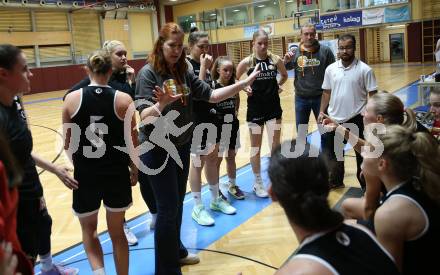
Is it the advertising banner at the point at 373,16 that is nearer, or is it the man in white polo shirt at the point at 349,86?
the man in white polo shirt at the point at 349,86

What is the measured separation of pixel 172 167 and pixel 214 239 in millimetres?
1267

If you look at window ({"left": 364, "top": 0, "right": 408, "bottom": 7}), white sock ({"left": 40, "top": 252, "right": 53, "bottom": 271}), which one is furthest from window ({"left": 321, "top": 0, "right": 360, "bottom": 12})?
white sock ({"left": 40, "top": 252, "right": 53, "bottom": 271})

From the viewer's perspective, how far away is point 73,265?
141 inches

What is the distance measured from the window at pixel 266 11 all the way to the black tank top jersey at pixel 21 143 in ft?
80.5

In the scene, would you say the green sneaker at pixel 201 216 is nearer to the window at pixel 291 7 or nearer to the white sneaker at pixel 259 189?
the white sneaker at pixel 259 189

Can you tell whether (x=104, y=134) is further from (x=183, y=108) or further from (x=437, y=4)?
(x=437, y=4)

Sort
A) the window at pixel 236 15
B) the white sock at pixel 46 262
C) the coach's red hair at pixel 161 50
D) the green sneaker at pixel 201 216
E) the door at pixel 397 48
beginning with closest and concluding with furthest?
the coach's red hair at pixel 161 50 → the white sock at pixel 46 262 → the green sneaker at pixel 201 216 → the door at pixel 397 48 → the window at pixel 236 15

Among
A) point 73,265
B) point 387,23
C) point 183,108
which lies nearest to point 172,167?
point 183,108

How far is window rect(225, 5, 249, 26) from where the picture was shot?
87.7ft

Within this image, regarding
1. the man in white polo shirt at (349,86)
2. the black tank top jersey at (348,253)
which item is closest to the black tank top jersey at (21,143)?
the black tank top jersey at (348,253)

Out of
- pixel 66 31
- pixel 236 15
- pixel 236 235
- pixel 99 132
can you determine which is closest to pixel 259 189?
pixel 236 235

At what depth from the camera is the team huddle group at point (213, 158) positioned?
1409 millimetres

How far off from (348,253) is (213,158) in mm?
3148

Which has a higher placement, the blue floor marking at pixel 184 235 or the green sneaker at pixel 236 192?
the green sneaker at pixel 236 192
